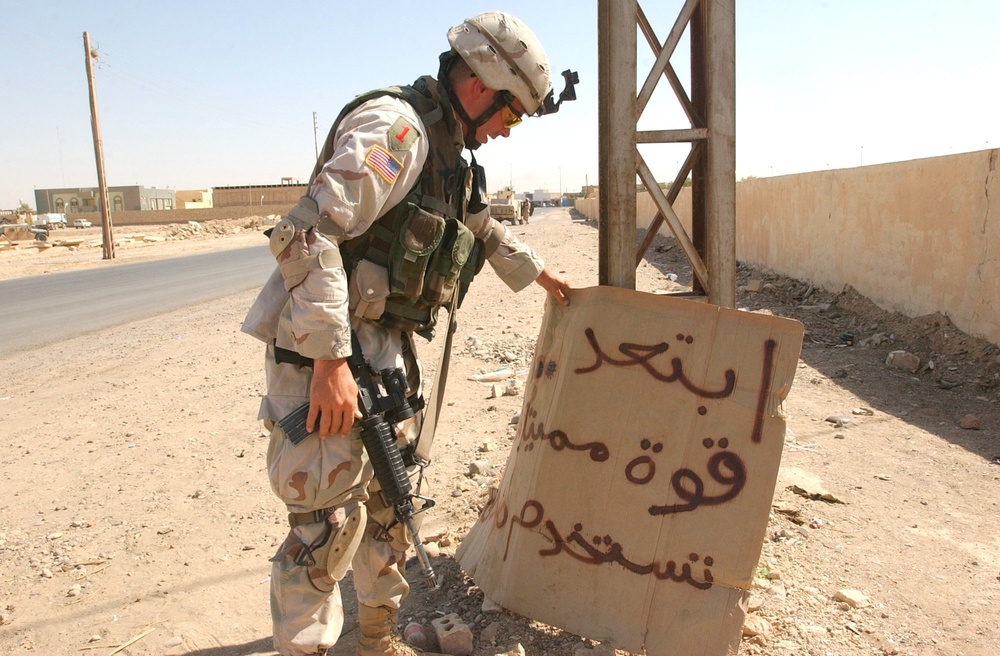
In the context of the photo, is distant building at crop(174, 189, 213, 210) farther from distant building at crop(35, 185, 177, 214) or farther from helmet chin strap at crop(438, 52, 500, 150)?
helmet chin strap at crop(438, 52, 500, 150)

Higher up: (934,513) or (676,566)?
(676,566)

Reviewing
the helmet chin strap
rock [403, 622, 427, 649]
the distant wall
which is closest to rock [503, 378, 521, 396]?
rock [403, 622, 427, 649]

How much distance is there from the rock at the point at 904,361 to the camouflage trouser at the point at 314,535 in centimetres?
504

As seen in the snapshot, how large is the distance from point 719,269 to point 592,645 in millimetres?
1275

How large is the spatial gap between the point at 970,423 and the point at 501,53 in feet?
12.7

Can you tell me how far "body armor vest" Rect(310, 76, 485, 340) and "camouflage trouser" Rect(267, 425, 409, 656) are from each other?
0.39 meters

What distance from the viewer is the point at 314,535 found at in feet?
6.45

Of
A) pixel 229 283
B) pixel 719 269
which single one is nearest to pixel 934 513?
pixel 719 269

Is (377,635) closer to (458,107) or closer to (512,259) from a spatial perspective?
(512,259)

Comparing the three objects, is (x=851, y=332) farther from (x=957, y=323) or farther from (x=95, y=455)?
(x=95, y=455)

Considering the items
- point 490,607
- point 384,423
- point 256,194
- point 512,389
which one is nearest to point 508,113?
point 384,423

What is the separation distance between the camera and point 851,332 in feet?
23.3

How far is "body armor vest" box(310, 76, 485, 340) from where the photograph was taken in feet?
6.33

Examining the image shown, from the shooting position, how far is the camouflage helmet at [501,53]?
2023mm
